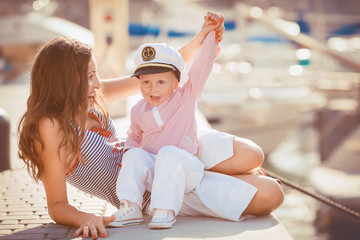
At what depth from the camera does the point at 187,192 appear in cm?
306

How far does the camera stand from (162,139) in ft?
10.1

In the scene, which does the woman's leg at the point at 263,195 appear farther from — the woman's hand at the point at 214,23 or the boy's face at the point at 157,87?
the woman's hand at the point at 214,23

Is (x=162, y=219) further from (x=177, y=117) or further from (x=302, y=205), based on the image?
(x=302, y=205)

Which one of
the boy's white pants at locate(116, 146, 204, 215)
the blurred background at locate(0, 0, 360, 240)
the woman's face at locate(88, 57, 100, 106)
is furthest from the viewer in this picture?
the blurred background at locate(0, 0, 360, 240)

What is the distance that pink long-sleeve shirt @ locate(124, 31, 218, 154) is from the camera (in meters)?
3.07

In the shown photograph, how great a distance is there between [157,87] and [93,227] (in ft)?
2.79

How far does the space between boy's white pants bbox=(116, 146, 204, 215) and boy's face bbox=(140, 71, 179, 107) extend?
320 millimetres

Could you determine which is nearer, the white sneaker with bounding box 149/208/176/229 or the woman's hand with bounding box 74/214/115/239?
the woman's hand with bounding box 74/214/115/239

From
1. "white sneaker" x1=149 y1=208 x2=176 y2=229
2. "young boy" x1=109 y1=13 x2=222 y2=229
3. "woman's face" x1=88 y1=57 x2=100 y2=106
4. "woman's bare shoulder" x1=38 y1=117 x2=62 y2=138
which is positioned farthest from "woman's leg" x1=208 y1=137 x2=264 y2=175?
"woman's bare shoulder" x1=38 y1=117 x2=62 y2=138

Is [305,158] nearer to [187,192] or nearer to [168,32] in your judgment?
[168,32]

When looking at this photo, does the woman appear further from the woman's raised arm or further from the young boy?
the woman's raised arm

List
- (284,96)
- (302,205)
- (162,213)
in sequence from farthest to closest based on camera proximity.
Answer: (284,96) → (302,205) → (162,213)

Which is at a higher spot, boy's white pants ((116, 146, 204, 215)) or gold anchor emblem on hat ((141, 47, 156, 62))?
gold anchor emblem on hat ((141, 47, 156, 62))

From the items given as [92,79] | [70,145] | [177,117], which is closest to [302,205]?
[177,117]
